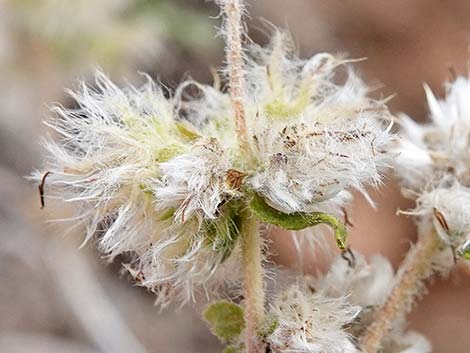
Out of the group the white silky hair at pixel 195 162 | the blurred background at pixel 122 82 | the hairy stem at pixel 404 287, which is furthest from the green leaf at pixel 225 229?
the blurred background at pixel 122 82

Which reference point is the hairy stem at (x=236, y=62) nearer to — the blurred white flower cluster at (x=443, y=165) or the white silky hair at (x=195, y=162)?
the white silky hair at (x=195, y=162)

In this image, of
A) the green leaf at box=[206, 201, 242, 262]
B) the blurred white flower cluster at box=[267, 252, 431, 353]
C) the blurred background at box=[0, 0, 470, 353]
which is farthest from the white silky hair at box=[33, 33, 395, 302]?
the blurred background at box=[0, 0, 470, 353]

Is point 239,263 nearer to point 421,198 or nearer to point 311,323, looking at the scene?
point 311,323

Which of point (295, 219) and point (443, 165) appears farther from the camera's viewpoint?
point (443, 165)

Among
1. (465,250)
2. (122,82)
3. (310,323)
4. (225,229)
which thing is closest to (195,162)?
(225,229)

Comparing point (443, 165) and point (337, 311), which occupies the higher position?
point (443, 165)

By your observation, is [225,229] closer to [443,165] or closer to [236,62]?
[236,62]

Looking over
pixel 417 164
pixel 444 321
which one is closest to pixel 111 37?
pixel 417 164
